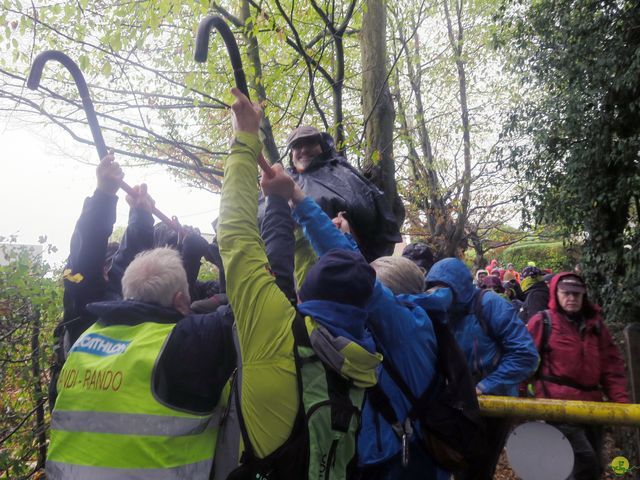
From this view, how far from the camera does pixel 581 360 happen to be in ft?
12.0

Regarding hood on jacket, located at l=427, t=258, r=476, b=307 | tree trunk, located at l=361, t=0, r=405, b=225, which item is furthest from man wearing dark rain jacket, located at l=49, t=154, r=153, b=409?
tree trunk, located at l=361, t=0, r=405, b=225

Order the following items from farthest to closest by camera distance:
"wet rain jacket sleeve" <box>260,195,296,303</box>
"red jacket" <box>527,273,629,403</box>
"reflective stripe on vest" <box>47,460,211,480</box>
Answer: "red jacket" <box>527,273,629,403</box>, "wet rain jacket sleeve" <box>260,195,296,303</box>, "reflective stripe on vest" <box>47,460,211,480</box>

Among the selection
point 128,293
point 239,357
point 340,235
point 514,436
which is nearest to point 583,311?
Result: point 514,436

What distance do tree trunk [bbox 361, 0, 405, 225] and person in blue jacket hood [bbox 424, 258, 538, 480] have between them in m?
0.99

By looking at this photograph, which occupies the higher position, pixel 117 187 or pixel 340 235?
pixel 117 187

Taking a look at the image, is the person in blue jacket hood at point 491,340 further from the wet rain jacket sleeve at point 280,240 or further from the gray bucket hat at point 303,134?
the wet rain jacket sleeve at point 280,240

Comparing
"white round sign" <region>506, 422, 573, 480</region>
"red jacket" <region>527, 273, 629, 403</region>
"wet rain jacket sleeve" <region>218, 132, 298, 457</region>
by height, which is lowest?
"white round sign" <region>506, 422, 573, 480</region>

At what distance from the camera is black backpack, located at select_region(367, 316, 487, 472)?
6.56ft

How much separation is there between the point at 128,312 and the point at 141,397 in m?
0.32

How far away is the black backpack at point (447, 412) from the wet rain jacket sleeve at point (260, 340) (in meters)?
0.63

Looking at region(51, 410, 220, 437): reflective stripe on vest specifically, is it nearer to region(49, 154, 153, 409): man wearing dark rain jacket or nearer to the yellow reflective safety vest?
the yellow reflective safety vest

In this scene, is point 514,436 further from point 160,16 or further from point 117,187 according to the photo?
point 160,16

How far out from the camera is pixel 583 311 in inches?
151

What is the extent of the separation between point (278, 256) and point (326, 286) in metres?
0.36
